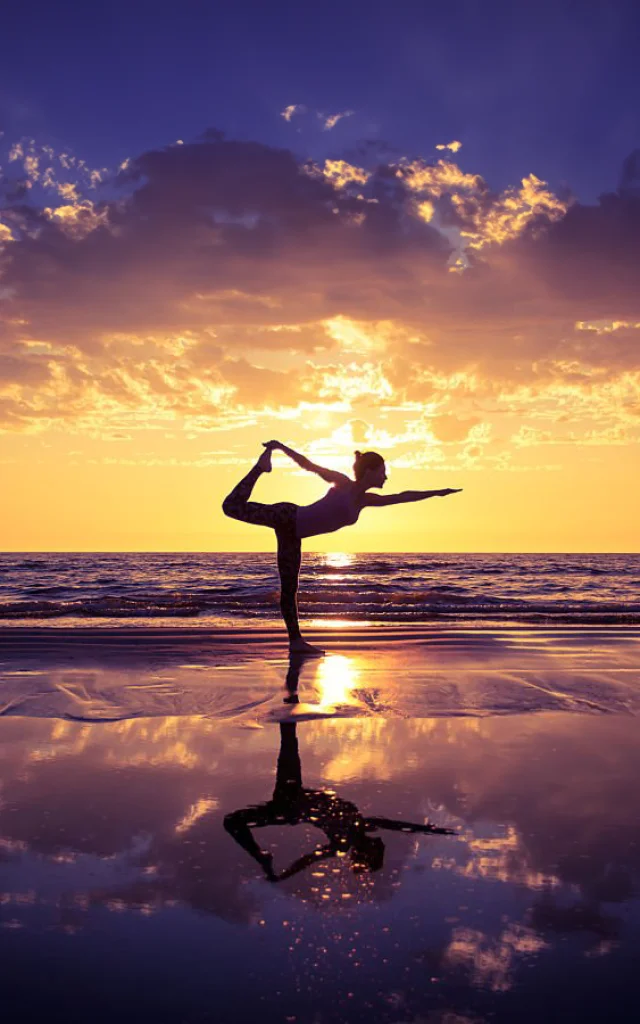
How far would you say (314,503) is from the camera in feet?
31.8

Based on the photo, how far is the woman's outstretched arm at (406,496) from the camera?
9.23 metres

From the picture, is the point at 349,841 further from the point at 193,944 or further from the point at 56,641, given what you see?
the point at 56,641

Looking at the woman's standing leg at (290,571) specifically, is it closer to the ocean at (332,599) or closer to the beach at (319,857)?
the beach at (319,857)

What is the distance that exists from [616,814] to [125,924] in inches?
90.6

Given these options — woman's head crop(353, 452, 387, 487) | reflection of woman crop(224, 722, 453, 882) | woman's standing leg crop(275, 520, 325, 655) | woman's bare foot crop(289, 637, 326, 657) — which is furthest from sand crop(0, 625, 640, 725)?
woman's head crop(353, 452, 387, 487)

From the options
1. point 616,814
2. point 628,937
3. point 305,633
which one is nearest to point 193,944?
point 628,937

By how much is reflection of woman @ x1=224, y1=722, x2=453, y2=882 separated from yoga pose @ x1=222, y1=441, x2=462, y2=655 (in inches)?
218

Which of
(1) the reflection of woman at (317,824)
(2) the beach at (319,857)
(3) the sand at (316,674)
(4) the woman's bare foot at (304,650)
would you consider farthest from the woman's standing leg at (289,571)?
(1) the reflection of woman at (317,824)

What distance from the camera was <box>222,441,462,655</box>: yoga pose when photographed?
30.7 feet

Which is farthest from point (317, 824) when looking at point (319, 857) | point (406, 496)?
point (406, 496)

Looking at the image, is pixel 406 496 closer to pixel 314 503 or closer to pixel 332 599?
pixel 314 503

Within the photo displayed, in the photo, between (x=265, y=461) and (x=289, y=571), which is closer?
(x=265, y=461)

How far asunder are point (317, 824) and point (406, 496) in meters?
6.21

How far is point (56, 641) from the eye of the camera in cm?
1096
